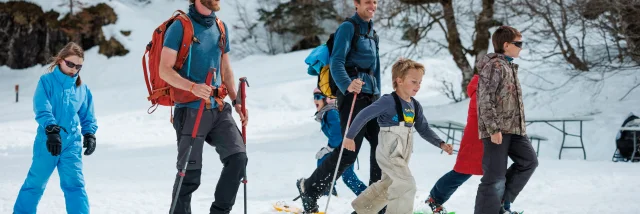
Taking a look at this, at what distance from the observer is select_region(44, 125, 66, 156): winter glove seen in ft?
16.9

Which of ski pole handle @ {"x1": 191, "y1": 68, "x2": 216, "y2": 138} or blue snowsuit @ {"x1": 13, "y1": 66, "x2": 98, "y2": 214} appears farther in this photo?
blue snowsuit @ {"x1": 13, "y1": 66, "x2": 98, "y2": 214}

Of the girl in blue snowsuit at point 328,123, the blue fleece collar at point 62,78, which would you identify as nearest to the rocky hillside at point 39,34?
the girl in blue snowsuit at point 328,123

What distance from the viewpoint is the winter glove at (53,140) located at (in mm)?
5137

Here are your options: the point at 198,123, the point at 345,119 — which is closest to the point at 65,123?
the point at 198,123

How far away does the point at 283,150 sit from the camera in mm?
13438

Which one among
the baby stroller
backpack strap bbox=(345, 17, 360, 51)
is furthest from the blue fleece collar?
the baby stroller

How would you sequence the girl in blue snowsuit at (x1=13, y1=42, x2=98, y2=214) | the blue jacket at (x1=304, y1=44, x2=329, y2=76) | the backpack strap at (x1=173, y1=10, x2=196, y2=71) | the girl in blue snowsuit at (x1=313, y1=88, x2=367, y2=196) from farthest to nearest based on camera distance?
the girl in blue snowsuit at (x1=313, y1=88, x2=367, y2=196), the blue jacket at (x1=304, y1=44, x2=329, y2=76), the girl in blue snowsuit at (x1=13, y1=42, x2=98, y2=214), the backpack strap at (x1=173, y1=10, x2=196, y2=71)

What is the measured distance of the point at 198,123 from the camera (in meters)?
4.39

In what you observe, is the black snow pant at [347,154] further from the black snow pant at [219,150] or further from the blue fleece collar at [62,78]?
the blue fleece collar at [62,78]

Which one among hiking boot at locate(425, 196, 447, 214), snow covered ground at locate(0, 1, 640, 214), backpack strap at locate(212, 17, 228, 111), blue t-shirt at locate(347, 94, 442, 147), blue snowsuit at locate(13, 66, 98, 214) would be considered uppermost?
backpack strap at locate(212, 17, 228, 111)

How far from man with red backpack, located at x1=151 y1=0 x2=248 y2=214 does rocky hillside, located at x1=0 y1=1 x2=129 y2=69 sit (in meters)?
28.6

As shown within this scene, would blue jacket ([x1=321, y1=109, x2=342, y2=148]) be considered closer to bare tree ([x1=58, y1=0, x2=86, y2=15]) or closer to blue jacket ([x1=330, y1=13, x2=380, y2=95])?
blue jacket ([x1=330, y1=13, x2=380, y2=95])

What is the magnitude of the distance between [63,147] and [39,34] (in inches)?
1125

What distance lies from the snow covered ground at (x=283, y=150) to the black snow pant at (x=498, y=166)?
115 centimetres
